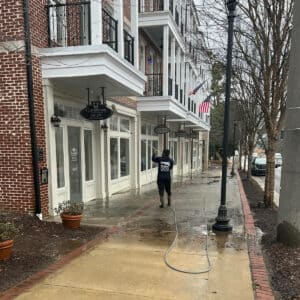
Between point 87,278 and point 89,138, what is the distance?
21.0ft

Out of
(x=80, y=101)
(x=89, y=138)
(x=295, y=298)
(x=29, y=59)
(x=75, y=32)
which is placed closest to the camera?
(x=295, y=298)

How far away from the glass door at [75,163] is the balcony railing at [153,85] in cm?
574

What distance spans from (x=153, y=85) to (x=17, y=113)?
28.8ft

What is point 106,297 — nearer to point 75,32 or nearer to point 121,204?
point 121,204

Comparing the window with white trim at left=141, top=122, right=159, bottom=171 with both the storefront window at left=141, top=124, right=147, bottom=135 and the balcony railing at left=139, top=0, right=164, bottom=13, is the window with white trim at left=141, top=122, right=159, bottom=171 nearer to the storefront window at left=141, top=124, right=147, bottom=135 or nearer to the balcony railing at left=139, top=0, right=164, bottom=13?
the storefront window at left=141, top=124, right=147, bottom=135

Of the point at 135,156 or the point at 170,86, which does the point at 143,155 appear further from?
the point at 170,86

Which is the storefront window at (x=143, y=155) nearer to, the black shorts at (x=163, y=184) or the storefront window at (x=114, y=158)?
the storefront window at (x=114, y=158)

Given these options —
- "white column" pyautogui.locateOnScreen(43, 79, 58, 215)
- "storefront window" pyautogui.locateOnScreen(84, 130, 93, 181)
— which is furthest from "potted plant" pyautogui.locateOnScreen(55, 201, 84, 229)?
"storefront window" pyautogui.locateOnScreen(84, 130, 93, 181)

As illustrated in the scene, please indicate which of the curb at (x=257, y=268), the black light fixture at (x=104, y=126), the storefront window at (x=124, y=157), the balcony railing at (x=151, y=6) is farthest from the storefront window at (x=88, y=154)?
the balcony railing at (x=151, y=6)

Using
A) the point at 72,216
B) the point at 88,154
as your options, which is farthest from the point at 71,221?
the point at 88,154

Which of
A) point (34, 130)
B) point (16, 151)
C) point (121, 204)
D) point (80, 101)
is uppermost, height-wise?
point (80, 101)

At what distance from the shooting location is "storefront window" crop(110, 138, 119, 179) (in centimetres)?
1189

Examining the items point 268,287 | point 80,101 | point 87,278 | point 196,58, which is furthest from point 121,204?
point 268,287

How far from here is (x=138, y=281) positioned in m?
4.28
